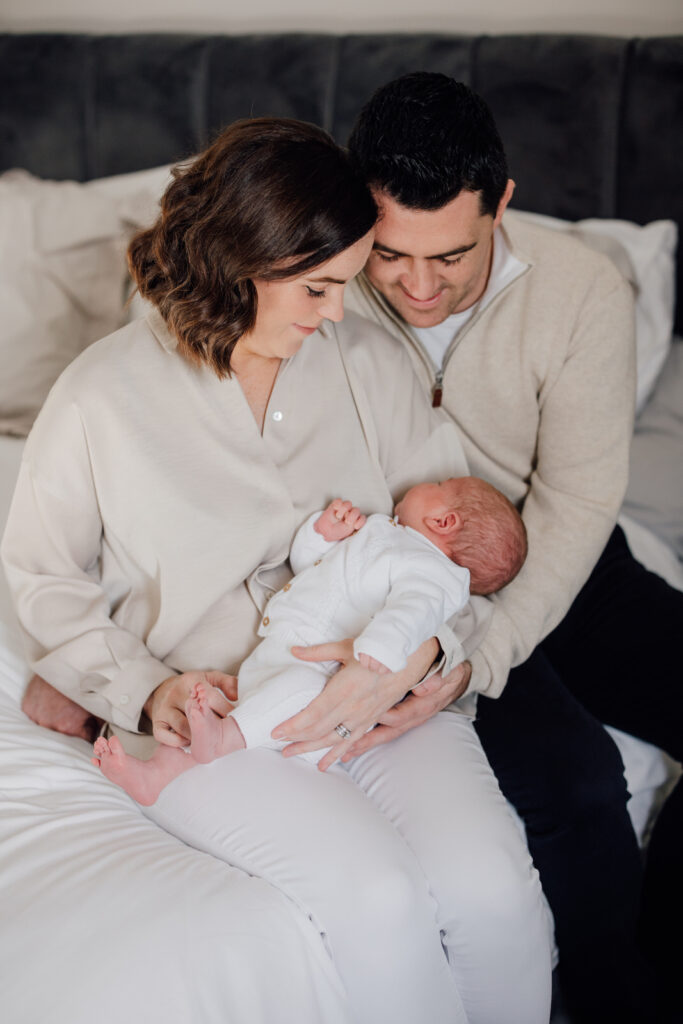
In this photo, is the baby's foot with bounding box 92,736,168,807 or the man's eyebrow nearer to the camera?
the baby's foot with bounding box 92,736,168,807

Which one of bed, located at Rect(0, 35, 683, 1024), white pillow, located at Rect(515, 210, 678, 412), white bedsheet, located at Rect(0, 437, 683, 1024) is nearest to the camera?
white bedsheet, located at Rect(0, 437, 683, 1024)

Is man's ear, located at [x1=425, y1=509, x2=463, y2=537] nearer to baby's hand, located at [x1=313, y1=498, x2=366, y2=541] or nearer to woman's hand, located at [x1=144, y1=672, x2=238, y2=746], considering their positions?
baby's hand, located at [x1=313, y1=498, x2=366, y2=541]

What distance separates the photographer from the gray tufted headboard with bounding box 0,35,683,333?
2.15m

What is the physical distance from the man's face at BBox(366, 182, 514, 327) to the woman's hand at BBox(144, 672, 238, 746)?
76cm

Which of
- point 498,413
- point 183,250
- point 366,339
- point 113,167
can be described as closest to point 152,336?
point 183,250

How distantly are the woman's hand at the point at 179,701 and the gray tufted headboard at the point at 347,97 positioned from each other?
132cm

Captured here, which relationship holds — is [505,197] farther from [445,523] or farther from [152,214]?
[152,214]

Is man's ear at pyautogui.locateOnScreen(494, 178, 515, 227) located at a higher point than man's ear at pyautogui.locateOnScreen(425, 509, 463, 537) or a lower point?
higher

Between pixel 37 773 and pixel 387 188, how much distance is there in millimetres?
1075

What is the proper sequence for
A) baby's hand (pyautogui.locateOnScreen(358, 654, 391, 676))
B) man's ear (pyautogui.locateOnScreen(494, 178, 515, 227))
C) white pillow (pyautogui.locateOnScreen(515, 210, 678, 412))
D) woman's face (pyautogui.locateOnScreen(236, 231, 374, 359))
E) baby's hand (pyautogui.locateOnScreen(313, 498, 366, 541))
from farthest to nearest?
1. white pillow (pyautogui.locateOnScreen(515, 210, 678, 412))
2. man's ear (pyautogui.locateOnScreen(494, 178, 515, 227))
3. baby's hand (pyautogui.locateOnScreen(313, 498, 366, 541))
4. woman's face (pyautogui.locateOnScreen(236, 231, 374, 359))
5. baby's hand (pyautogui.locateOnScreen(358, 654, 391, 676))

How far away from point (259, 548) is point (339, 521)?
142 millimetres

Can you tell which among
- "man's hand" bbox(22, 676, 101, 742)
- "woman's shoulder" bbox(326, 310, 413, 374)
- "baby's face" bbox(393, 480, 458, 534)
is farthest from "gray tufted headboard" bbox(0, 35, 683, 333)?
"man's hand" bbox(22, 676, 101, 742)

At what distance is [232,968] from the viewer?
110 cm

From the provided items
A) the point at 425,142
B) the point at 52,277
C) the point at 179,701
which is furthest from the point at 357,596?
the point at 52,277
